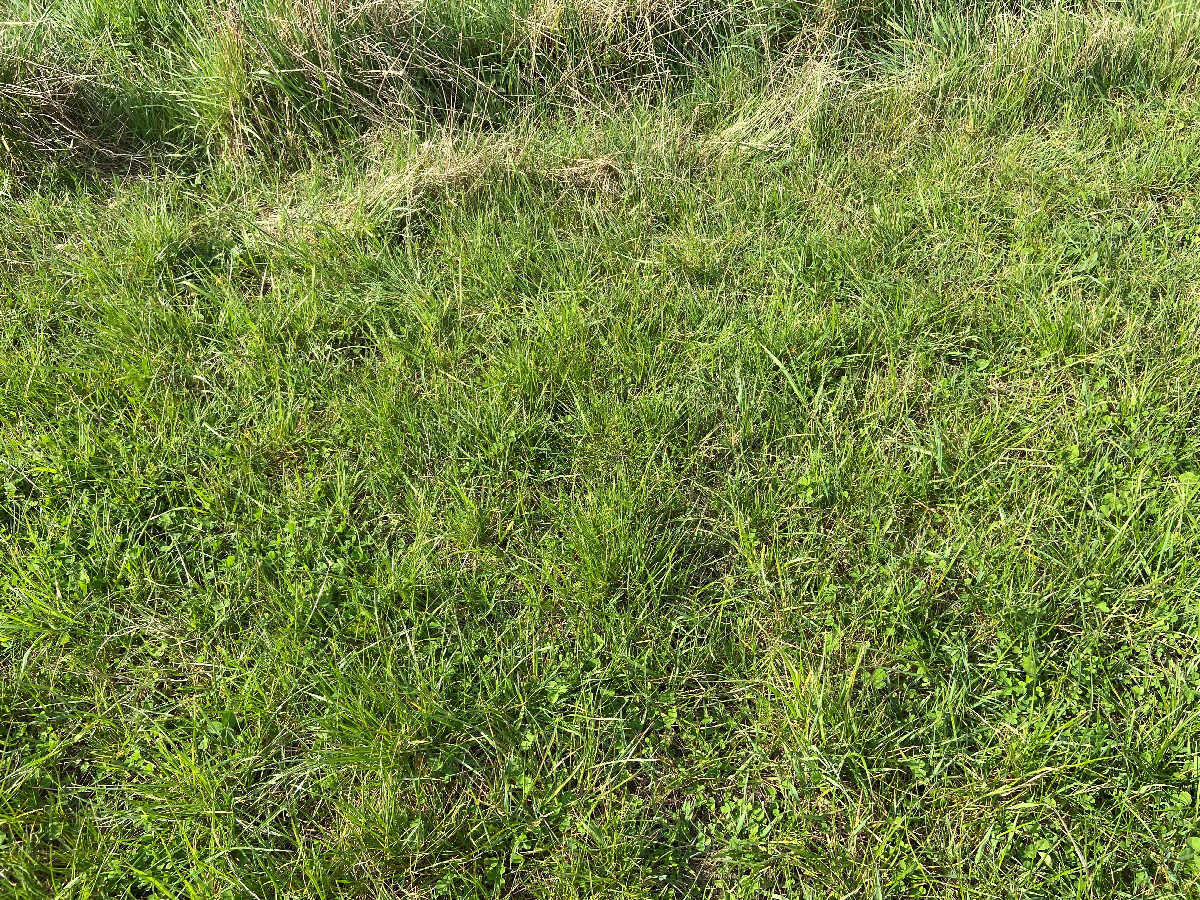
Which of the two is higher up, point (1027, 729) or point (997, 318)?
point (997, 318)

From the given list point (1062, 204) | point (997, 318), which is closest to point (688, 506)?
point (997, 318)

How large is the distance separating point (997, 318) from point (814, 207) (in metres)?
0.87

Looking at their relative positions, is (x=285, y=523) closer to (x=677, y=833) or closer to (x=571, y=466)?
(x=571, y=466)

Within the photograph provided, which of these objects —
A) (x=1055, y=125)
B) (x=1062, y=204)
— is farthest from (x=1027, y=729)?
(x=1055, y=125)

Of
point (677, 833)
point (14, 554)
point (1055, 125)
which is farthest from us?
point (1055, 125)

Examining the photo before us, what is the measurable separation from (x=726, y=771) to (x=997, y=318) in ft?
6.31

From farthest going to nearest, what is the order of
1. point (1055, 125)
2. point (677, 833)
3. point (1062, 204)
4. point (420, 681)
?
1. point (1055, 125)
2. point (1062, 204)
3. point (420, 681)
4. point (677, 833)

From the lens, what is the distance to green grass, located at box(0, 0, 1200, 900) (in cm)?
208

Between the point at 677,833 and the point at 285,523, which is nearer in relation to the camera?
the point at 677,833

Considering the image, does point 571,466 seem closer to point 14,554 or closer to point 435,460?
point 435,460

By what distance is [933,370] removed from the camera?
3041 mm

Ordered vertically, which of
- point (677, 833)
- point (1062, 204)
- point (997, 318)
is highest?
point (1062, 204)

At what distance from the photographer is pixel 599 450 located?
278cm

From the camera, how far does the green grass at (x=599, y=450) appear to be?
2076 millimetres
